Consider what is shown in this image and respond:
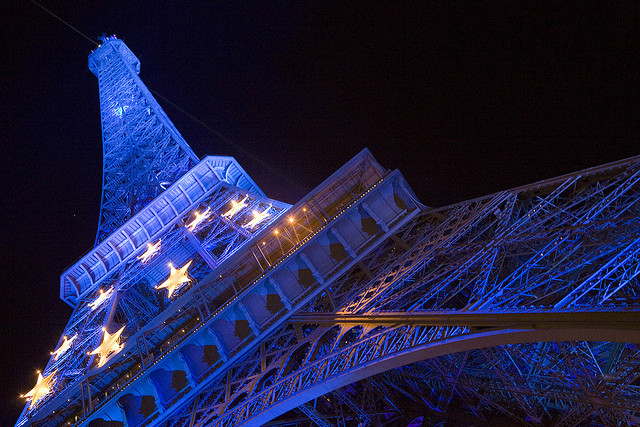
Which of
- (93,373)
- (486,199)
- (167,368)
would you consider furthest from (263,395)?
(486,199)

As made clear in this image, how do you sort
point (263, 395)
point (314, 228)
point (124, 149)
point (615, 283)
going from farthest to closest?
point (124, 149) → point (314, 228) → point (263, 395) → point (615, 283)

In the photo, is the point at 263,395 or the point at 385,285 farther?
the point at 385,285

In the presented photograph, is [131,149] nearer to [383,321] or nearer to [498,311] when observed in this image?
[383,321]

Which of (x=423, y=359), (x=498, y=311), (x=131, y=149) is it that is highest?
(x=131, y=149)

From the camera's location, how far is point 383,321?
10.4 meters

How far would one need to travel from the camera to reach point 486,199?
13.5 metres

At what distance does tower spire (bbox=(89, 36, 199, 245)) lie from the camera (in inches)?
1158

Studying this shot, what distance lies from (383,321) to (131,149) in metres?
27.6

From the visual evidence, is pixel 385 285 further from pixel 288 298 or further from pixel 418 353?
pixel 418 353

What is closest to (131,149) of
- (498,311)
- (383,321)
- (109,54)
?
(109,54)

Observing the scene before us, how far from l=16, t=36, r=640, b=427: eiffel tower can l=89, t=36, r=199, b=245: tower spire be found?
7.71 metres

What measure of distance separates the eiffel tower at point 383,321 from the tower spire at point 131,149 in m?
7.71

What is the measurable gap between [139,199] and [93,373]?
630 inches

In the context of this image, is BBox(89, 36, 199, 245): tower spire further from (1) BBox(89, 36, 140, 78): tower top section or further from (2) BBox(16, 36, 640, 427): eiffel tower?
(2) BBox(16, 36, 640, 427): eiffel tower
